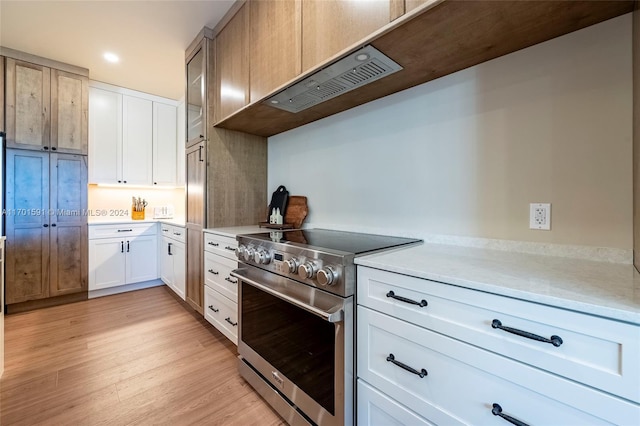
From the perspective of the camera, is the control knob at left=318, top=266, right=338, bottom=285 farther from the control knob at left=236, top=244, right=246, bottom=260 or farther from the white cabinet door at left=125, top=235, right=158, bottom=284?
the white cabinet door at left=125, top=235, right=158, bottom=284

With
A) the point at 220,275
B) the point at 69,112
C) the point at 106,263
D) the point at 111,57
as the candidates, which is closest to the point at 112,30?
the point at 111,57

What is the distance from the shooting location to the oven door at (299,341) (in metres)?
1.10

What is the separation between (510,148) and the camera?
1.25 meters

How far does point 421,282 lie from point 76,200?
373cm

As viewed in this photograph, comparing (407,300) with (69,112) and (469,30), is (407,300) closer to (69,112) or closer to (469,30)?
(469,30)

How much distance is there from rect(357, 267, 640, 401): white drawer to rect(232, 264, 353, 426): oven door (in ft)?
1.01

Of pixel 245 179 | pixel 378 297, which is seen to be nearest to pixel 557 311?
pixel 378 297

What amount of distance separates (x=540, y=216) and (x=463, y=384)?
0.80 metres

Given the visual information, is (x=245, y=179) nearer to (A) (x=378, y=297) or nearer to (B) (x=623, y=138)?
(A) (x=378, y=297)

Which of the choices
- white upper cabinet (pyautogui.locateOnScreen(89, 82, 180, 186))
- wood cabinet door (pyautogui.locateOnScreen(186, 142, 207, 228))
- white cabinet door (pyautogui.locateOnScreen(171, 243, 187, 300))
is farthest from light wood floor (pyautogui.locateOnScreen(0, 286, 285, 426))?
white upper cabinet (pyautogui.locateOnScreen(89, 82, 180, 186))

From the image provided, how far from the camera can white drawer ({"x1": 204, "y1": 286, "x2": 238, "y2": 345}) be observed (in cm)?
193

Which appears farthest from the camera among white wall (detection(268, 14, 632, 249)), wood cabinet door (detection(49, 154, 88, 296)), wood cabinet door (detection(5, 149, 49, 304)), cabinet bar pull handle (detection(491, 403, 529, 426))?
wood cabinet door (detection(49, 154, 88, 296))

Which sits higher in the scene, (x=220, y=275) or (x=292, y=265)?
(x=292, y=265)

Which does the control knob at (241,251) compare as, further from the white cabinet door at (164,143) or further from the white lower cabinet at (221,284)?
the white cabinet door at (164,143)
